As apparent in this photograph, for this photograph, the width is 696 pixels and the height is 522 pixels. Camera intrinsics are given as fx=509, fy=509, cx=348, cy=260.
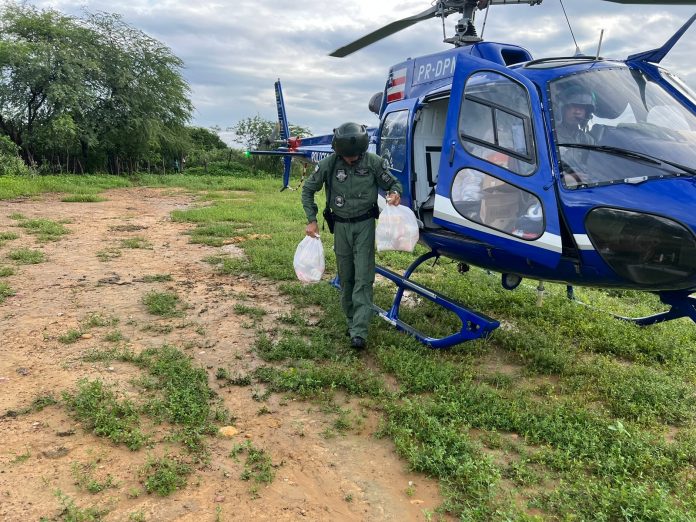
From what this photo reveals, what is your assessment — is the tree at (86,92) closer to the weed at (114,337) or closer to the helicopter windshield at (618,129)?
the weed at (114,337)

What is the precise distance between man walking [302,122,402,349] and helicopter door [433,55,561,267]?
0.64 meters

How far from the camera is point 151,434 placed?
10.3 ft

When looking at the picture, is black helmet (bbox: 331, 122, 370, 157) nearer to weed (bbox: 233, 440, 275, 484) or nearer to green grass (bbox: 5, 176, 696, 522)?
green grass (bbox: 5, 176, 696, 522)

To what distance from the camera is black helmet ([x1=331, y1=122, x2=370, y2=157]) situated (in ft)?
13.8

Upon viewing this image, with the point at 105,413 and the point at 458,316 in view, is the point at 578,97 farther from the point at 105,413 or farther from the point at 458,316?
the point at 105,413

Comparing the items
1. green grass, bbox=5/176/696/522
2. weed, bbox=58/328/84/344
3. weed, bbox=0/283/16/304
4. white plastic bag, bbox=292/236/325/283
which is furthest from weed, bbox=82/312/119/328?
white plastic bag, bbox=292/236/325/283

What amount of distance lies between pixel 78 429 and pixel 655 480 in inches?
135

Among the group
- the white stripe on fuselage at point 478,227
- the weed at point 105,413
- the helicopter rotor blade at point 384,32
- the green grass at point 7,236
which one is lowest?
the weed at point 105,413

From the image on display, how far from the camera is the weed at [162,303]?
17.5 ft

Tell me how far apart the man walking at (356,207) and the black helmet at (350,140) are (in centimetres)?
1

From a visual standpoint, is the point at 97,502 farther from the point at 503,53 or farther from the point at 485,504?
the point at 503,53


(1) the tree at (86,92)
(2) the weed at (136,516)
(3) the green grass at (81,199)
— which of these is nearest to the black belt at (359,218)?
(2) the weed at (136,516)

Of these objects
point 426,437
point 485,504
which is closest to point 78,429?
point 426,437

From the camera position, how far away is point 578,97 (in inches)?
142
